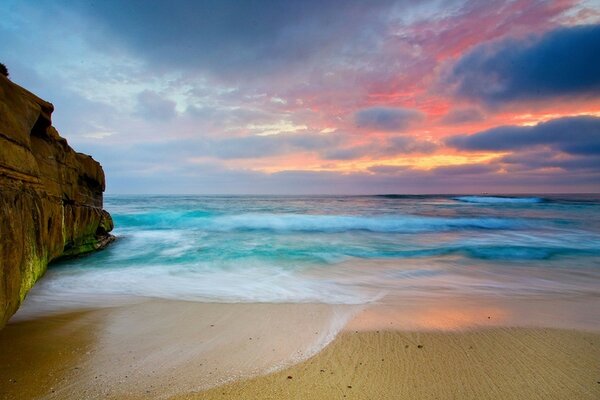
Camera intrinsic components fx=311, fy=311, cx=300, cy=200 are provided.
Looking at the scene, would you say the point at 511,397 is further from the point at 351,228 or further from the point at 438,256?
the point at 351,228

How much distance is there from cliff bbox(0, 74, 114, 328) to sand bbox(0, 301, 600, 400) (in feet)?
2.26

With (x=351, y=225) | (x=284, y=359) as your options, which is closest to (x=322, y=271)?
(x=284, y=359)

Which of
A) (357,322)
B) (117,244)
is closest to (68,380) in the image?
(357,322)

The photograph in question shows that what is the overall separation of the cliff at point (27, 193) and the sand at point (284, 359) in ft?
2.26

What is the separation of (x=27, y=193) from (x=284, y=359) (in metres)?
3.66

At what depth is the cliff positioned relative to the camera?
10.1 ft

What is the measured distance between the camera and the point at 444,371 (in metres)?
2.87

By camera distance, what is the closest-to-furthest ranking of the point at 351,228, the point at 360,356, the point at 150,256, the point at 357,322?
the point at 360,356
the point at 357,322
the point at 150,256
the point at 351,228

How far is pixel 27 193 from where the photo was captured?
380 cm

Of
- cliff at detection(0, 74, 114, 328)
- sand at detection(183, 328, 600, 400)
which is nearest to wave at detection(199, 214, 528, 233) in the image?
cliff at detection(0, 74, 114, 328)

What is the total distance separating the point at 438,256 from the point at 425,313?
18.4 feet

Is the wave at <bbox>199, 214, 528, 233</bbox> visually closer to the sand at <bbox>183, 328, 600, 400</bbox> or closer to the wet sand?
the wet sand

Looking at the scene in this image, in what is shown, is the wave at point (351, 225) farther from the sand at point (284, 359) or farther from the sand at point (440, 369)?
the sand at point (440, 369)

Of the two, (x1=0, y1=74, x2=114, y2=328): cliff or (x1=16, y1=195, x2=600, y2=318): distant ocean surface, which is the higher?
(x1=0, y1=74, x2=114, y2=328): cliff
